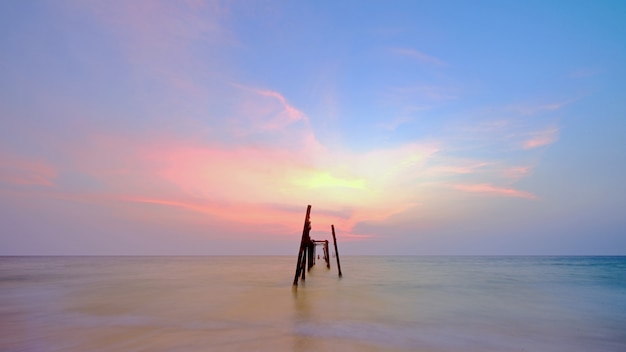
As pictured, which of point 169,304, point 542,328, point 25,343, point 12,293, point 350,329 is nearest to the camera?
point 25,343

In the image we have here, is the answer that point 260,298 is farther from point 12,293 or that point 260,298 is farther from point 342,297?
point 12,293

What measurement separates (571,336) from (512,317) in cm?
335

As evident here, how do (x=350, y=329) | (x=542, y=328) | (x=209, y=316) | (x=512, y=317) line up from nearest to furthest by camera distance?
(x=350, y=329), (x=542, y=328), (x=209, y=316), (x=512, y=317)

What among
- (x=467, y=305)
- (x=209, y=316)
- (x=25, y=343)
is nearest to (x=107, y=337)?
(x=25, y=343)

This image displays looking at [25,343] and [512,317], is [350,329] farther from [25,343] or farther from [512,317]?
[25,343]

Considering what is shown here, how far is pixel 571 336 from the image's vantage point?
12.3 metres

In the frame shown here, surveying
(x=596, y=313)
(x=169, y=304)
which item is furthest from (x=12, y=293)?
(x=596, y=313)

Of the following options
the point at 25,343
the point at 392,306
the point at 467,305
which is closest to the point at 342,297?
the point at 392,306

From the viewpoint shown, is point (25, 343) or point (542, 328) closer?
point (25, 343)

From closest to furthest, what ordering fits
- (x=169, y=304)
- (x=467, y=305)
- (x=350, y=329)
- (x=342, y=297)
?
(x=350, y=329)
(x=169, y=304)
(x=467, y=305)
(x=342, y=297)

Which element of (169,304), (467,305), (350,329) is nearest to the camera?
(350,329)

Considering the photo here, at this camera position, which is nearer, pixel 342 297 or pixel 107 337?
pixel 107 337

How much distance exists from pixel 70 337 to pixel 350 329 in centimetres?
843

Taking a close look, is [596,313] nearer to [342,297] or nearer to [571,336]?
[571,336]
